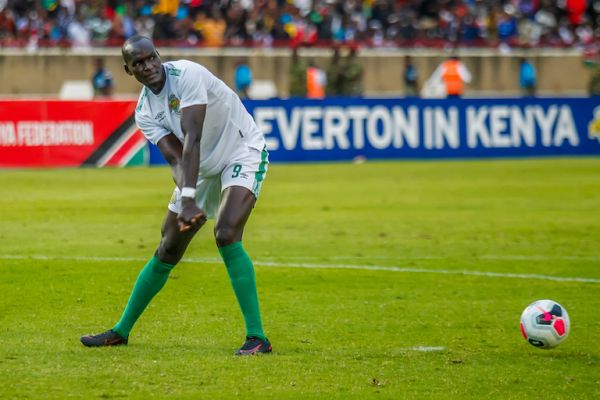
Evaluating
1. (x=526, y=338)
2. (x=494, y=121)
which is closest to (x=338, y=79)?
(x=494, y=121)

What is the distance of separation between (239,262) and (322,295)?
2.83 meters

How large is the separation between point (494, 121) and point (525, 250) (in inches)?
613

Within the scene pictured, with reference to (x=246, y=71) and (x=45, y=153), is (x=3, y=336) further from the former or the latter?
(x=246, y=71)

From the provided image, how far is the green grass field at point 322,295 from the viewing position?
23.2 ft

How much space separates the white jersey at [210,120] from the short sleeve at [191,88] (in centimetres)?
5

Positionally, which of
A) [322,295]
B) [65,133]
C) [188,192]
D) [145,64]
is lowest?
[65,133]

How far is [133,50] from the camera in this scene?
7.57 meters

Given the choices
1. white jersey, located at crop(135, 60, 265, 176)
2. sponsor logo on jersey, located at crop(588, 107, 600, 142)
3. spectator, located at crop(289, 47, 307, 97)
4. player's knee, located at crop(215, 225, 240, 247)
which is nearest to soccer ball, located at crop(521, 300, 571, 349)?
player's knee, located at crop(215, 225, 240, 247)

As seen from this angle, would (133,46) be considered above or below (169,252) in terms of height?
above

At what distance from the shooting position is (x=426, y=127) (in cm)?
2866

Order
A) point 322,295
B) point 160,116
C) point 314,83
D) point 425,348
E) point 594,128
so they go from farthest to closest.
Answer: point 314,83, point 594,128, point 322,295, point 425,348, point 160,116

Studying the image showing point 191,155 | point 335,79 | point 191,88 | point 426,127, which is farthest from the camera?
point 335,79

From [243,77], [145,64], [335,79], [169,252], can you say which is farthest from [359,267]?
[243,77]

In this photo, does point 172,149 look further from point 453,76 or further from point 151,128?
point 453,76
